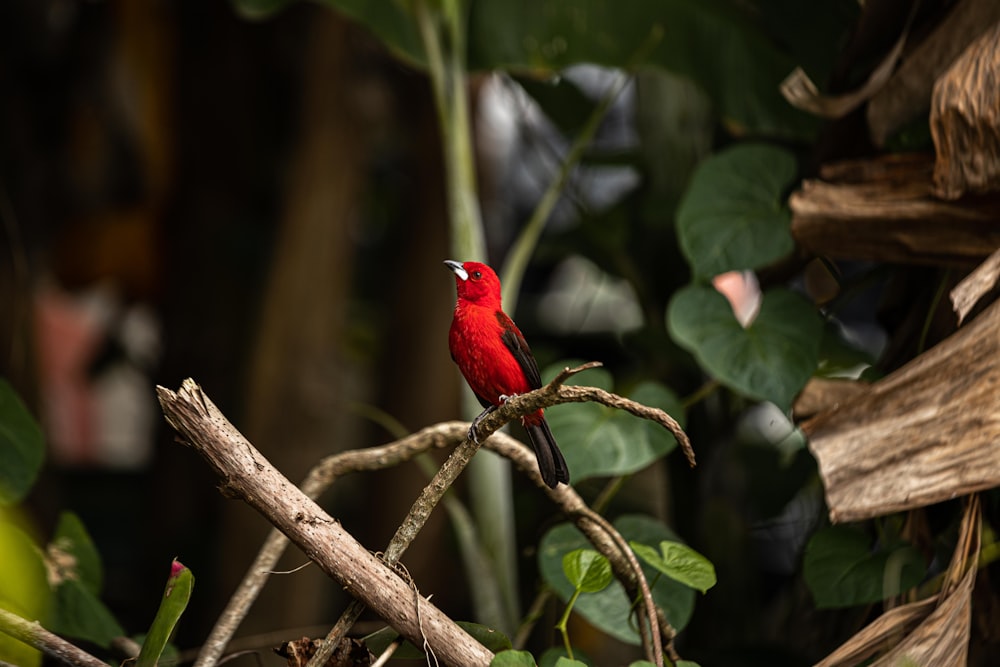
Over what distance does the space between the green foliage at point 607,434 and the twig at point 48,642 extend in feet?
1.53

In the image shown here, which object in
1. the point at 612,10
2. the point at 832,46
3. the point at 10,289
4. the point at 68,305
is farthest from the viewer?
the point at 68,305

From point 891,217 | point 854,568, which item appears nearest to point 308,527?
point 854,568

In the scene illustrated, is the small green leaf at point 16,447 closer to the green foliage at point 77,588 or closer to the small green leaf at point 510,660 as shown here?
the green foliage at point 77,588

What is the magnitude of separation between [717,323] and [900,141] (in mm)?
285

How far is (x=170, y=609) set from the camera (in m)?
0.58

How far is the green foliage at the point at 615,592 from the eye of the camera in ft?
2.80

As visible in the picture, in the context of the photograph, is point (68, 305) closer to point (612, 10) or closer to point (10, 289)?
point (10, 289)

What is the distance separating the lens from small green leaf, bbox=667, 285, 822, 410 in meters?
0.91

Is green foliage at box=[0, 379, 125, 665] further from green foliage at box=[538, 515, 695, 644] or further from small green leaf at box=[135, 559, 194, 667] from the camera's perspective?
green foliage at box=[538, 515, 695, 644]

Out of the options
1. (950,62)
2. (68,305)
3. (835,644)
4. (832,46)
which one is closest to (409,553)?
(835,644)

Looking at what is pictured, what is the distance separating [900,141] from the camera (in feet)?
3.25

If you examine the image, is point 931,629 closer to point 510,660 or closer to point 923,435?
point 923,435

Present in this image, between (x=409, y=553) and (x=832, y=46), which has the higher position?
(x=832, y=46)

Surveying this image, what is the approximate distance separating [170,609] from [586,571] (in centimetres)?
30
